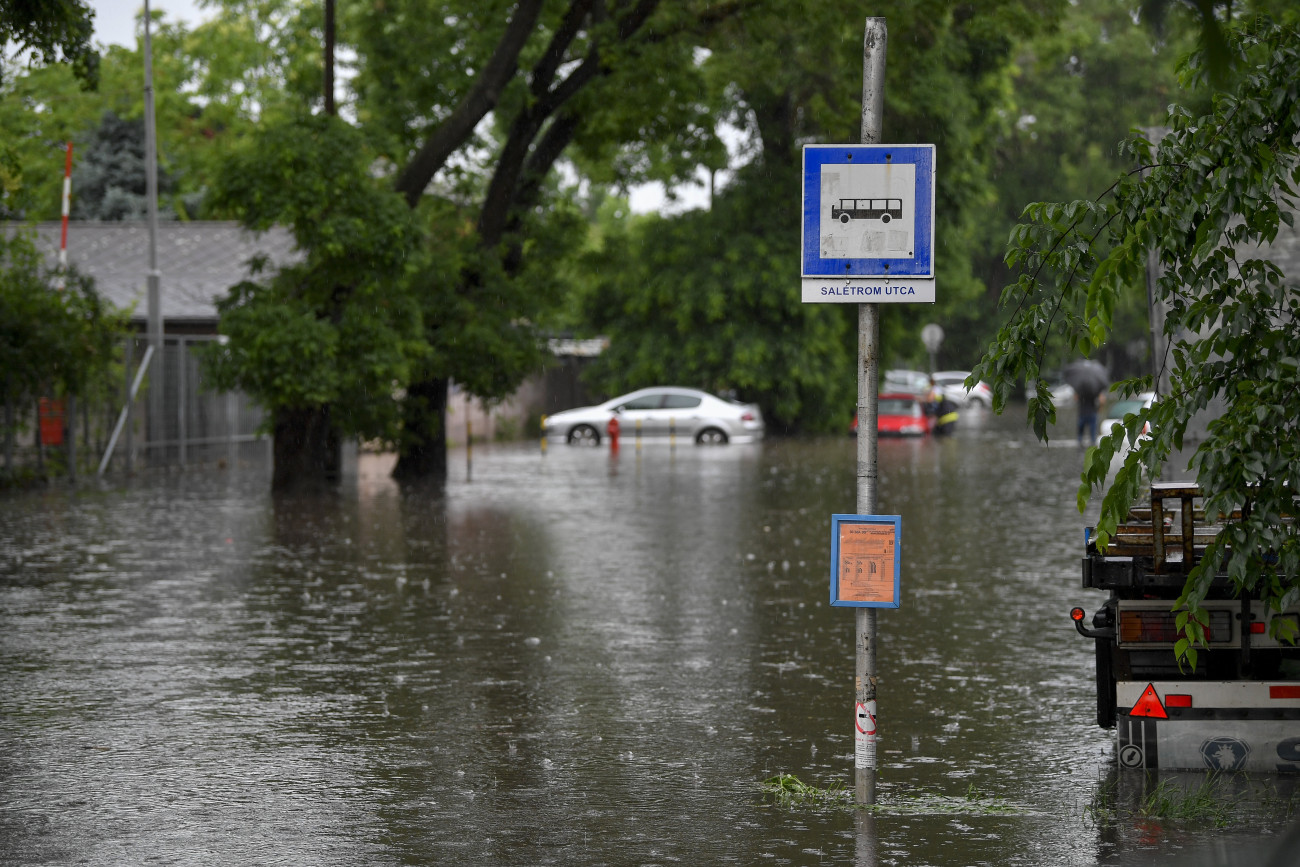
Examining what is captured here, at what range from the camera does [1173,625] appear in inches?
291

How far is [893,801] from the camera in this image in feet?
23.3

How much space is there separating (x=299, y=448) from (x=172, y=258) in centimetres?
1498

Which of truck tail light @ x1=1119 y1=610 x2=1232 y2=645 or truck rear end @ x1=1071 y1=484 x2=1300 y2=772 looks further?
truck tail light @ x1=1119 y1=610 x2=1232 y2=645

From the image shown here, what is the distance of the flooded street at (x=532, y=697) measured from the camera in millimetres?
6547

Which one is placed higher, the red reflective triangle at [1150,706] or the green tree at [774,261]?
the green tree at [774,261]

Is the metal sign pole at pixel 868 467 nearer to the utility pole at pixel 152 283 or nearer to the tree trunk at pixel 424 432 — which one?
the tree trunk at pixel 424 432

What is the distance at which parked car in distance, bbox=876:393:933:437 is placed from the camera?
4712 cm

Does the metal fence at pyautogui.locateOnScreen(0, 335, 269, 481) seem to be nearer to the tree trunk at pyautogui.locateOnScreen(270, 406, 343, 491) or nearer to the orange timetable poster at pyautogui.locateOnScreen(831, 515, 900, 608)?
the tree trunk at pyautogui.locateOnScreen(270, 406, 343, 491)

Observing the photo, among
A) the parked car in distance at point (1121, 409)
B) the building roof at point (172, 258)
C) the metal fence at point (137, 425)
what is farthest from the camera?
the building roof at point (172, 258)

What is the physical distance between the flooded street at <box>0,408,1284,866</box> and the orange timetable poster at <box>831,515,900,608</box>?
882 mm

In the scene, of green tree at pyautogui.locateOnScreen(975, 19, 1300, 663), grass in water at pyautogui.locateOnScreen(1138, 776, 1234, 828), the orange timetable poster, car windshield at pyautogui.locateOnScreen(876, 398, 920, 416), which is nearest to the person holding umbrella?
car windshield at pyautogui.locateOnScreen(876, 398, 920, 416)

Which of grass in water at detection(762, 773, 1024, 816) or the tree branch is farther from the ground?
the tree branch

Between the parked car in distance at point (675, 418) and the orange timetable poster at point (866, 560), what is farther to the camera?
the parked car in distance at point (675, 418)

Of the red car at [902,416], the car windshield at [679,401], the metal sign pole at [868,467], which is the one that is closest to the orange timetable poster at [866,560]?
the metal sign pole at [868,467]
